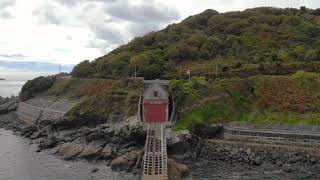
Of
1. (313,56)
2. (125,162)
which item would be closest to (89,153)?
(125,162)

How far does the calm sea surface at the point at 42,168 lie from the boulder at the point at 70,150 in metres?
1.29

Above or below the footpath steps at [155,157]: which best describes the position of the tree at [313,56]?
above

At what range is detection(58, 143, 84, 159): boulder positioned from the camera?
210 ft

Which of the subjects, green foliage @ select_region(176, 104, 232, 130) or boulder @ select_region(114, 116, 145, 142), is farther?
green foliage @ select_region(176, 104, 232, 130)

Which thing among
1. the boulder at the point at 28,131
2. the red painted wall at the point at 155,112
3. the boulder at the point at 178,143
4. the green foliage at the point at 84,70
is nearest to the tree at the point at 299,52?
the red painted wall at the point at 155,112

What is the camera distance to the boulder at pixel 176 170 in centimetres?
5172

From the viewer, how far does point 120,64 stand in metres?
108

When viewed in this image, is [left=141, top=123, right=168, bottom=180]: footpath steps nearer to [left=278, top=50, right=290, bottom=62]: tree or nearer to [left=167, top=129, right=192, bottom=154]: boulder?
[left=167, top=129, right=192, bottom=154]: boulder

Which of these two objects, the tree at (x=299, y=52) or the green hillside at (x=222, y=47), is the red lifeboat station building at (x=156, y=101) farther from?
the tree at (x=299, y=52)

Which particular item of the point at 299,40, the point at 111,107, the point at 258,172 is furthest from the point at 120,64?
the point at 258,172

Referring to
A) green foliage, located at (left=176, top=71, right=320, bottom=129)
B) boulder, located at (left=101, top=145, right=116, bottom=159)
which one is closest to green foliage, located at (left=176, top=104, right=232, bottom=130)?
green foliage, located at (left=176, top=71, right=320, bottom=129)

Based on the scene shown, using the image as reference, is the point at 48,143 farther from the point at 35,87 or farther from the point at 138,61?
the point at 35,87

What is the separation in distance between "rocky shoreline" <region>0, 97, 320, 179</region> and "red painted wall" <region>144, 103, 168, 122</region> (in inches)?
152

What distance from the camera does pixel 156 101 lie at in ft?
253
